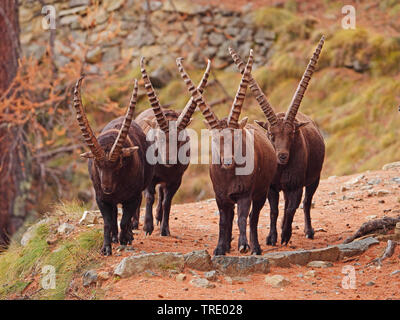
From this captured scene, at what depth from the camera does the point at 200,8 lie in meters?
20.7

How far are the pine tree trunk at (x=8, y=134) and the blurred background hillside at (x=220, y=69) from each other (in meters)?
0.25

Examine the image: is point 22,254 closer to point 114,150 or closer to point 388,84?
point 114,150

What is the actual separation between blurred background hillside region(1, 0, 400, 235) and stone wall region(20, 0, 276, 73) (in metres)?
0.03

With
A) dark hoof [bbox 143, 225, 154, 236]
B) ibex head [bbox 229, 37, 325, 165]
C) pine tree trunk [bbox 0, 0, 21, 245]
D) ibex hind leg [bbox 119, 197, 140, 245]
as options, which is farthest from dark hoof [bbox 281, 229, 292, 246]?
pine tree trunk [bbox 0, 0, 21, 245]

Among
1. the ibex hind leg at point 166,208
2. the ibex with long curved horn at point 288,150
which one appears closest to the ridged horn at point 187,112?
the ibex with long curved horn at point 288,150

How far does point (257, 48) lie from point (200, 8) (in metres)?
2.37

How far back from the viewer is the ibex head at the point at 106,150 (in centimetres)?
779

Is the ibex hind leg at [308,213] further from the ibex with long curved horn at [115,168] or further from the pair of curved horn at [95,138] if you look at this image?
the pair of curved horn at [95,138]

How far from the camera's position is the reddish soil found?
21.2 feet

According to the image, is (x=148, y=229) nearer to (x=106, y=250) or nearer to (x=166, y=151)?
(x=166, y=151)

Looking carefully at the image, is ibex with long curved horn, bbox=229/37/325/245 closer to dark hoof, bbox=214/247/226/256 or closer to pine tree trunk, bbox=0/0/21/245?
dark hoof, bbox=214/247/226/256

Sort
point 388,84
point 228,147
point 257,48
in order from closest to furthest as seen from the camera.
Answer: point 228,147, point 388,84, point 257,48

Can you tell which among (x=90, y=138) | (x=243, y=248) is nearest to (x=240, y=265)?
(x=243, y=248)
